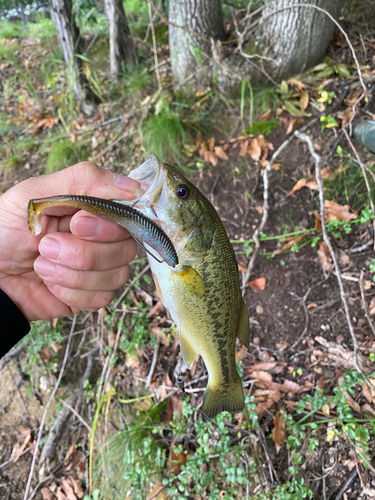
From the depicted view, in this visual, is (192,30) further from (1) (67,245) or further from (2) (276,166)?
(1) (67,245)

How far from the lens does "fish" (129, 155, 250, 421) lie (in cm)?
158

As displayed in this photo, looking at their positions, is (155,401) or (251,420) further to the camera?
(155,401)

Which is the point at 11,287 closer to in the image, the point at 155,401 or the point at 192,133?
the point at 155,401

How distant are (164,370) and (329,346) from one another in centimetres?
171

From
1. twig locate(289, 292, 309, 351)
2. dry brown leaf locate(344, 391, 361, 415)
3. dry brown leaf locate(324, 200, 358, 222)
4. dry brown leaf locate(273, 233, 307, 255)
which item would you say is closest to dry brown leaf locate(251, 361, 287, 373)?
twig locate(289, 292, 309, 351)

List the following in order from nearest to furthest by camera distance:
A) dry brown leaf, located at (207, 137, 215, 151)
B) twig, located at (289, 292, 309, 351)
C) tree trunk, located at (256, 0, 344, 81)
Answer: twig, located at (289, 292, 309, 351), tree trunk, located at (256, 0, 344, 81), dry brown leaf, located at (207, 137, 215, 151)

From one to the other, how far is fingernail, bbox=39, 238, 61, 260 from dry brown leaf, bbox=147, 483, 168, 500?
2242 millimetres

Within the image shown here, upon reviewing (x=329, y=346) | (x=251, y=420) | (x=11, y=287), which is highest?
(x=11, y=287)

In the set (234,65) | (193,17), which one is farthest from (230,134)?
(193,17)

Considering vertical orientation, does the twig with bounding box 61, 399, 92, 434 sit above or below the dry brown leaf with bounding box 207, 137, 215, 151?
below

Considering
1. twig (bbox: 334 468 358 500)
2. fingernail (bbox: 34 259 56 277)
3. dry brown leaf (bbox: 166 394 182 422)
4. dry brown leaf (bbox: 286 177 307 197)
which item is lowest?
dry brown leaf (bbox: 166 394 182 422)

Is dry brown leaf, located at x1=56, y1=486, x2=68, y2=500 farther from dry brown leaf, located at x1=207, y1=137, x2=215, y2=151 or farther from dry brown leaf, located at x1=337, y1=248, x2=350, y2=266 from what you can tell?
dry brown leaf, located at x1=207, y1=137, x2=215, y2=151

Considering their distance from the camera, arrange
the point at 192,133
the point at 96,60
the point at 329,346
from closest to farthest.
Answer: the point at 329,346 → the point at 192,133 → the point at 96,60

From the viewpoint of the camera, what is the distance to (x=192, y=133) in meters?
4.41
